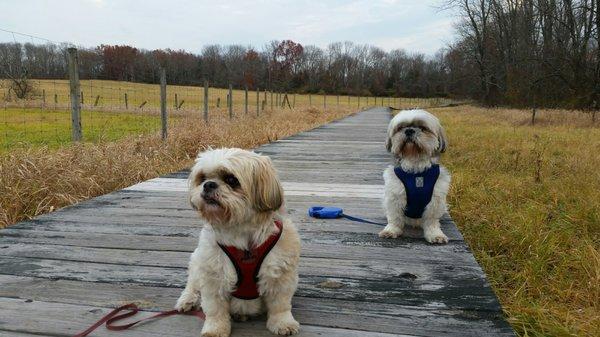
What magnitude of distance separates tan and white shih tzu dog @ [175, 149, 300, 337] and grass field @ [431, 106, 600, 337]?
151 centimetres

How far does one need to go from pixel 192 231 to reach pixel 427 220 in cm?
215

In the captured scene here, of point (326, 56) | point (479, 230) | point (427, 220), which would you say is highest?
point (326, 56)

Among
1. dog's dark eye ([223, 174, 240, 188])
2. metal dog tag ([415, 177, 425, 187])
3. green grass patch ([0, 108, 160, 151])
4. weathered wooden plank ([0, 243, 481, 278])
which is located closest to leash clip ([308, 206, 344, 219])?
metal dog tag ([415, 177, 425, 187])

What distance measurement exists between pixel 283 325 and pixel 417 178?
7.22ft

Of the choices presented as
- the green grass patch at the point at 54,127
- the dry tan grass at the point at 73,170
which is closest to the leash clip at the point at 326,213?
the dry tan grass at the point at 73,170

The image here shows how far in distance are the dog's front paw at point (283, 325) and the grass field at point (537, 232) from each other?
1.40 meters

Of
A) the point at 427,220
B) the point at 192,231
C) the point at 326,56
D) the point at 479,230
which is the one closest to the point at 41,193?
the point at 192,231

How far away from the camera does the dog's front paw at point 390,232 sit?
4125mm

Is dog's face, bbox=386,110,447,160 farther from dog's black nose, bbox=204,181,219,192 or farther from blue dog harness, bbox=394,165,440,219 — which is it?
dog's black nose, bbox=204,181,219,192

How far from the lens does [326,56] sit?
120 meters

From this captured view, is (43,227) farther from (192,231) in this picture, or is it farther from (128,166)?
(128,166)

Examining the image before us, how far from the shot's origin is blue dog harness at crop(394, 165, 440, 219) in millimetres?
4105

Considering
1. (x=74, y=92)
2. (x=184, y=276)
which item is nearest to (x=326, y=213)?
(x=184, y=276)

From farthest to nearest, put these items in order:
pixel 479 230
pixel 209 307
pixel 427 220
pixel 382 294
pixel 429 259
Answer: pixel 479 230 < pixel 427 220 < pixel 429 259 < pixel 382 294 < pixel 209 307
